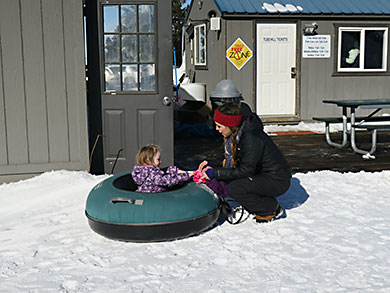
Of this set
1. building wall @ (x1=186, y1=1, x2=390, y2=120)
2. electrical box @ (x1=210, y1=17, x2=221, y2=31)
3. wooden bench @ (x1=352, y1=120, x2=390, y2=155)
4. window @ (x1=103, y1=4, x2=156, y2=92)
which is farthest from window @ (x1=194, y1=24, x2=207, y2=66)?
window @ (x1=103, y1=4, x2=156, y2=92)

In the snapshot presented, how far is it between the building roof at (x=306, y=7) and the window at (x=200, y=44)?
1947mm

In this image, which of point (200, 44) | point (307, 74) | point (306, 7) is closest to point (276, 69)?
point (307, 74)

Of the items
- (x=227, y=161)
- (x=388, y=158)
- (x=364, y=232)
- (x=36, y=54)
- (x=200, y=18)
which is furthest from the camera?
(x=200, y=18)

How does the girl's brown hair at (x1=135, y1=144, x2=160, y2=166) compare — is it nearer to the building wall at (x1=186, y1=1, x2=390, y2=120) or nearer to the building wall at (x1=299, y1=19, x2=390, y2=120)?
the building wall at (x1=186, y1=1, x2=390, y2=120)

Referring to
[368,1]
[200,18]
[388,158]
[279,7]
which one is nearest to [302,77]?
[279,7]

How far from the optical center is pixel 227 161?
16.3ft

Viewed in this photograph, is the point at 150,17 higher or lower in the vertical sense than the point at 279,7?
lower

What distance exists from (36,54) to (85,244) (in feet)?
9.53

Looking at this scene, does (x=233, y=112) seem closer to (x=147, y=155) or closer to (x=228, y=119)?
(x=228, y=119)

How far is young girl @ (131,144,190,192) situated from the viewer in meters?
4.54

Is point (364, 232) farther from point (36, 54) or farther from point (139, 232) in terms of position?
point (36, 54)

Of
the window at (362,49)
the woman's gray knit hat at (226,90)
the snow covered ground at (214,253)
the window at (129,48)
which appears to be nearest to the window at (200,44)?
the window at (362,49)

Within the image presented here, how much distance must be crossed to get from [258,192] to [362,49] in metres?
9.20

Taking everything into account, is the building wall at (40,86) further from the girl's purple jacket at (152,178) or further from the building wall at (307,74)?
the building wall at (307,74)
